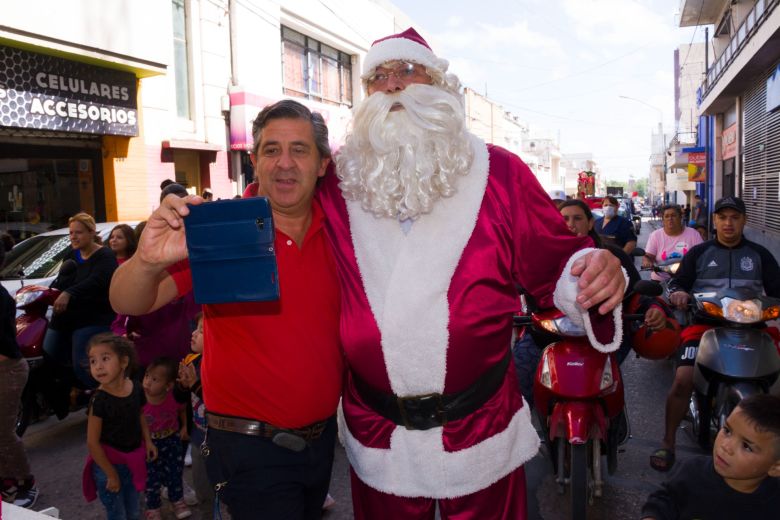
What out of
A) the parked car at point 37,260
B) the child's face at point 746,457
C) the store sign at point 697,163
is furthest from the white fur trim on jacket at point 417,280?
the store sign at point 697,163

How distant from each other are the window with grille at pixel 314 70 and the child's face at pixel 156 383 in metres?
15.6

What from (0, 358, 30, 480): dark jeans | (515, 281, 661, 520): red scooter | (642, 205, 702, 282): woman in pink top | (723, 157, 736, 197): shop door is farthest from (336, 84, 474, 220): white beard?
(723, 157, 736, 197): shop door

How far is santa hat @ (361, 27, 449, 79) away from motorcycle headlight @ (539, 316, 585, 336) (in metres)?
1.66

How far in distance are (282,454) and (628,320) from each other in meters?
2.34

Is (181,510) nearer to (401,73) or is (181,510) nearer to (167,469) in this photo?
(167,469)

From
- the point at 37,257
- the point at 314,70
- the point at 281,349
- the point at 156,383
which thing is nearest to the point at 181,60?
the point at 314,70

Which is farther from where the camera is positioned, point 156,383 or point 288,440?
point 156,383

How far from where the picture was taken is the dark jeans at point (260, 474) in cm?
215

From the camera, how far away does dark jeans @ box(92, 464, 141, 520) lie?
3.48m

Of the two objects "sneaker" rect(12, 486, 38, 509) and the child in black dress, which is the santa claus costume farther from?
"sneaker" rect(12, 486, 38, 509)

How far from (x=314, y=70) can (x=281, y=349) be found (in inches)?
766

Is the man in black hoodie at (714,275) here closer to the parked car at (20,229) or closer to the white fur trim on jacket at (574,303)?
the white fur trim on jacket at (574,303)

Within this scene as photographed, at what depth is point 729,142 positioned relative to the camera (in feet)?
71.8

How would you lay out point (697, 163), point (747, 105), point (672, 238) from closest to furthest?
1. point (672, 238)
2. point (747, 105)
3. point (697, 163)
